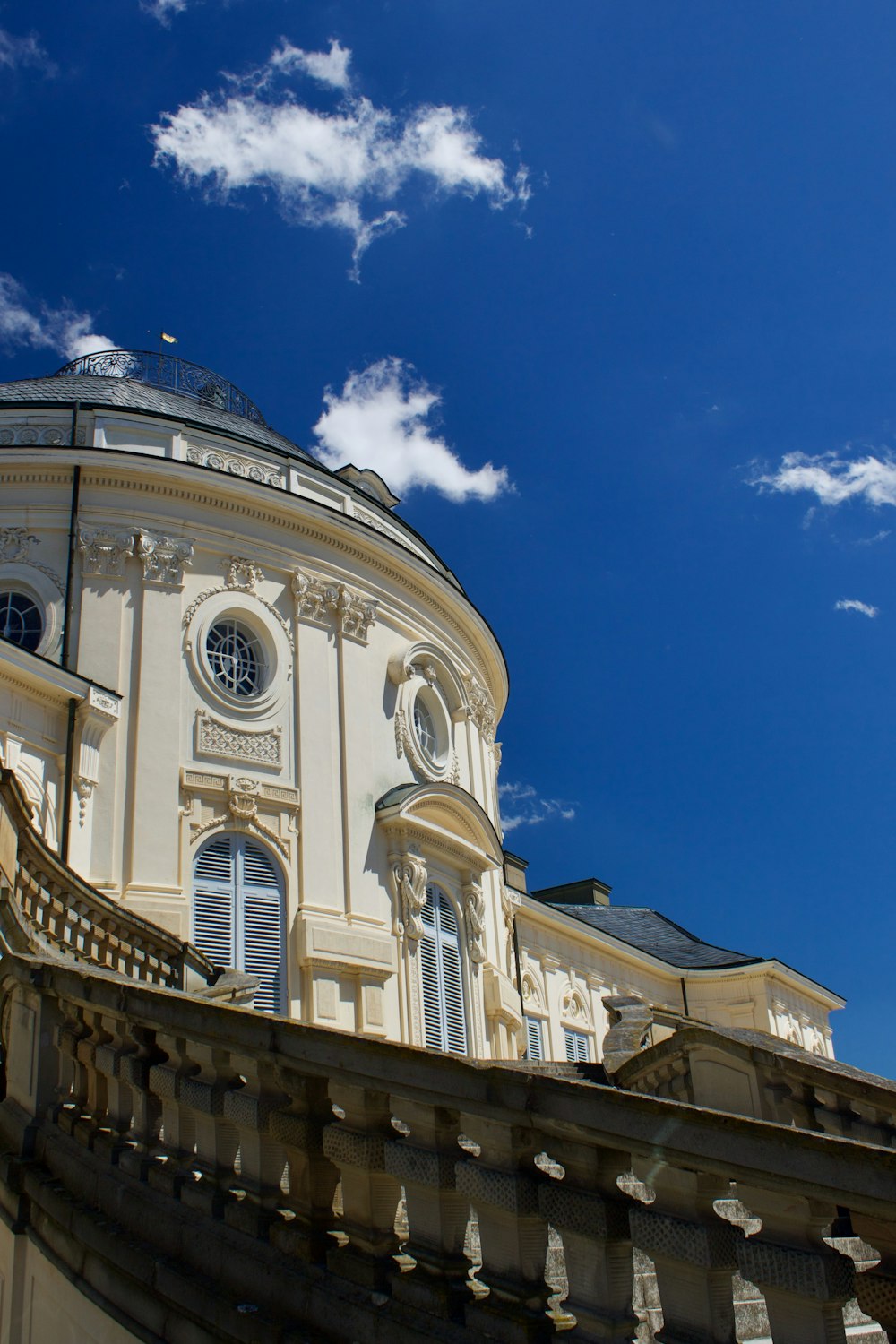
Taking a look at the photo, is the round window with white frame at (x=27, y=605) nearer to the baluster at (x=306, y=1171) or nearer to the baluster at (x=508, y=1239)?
the baluster at (x=306, y=1171)

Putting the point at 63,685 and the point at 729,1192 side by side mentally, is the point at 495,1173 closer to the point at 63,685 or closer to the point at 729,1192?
the point at 729,1192

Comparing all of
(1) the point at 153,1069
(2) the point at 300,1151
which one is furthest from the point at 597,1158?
(1) the point at 153,1069

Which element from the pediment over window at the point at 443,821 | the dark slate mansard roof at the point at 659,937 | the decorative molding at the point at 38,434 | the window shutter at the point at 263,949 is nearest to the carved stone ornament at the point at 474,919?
the pediment over window at the point at 443,821

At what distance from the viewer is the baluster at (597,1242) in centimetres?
307

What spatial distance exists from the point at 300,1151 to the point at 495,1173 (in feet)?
3.10

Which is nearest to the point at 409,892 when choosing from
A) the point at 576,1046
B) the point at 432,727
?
the point at 432,727

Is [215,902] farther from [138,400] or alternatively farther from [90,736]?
[138,400]

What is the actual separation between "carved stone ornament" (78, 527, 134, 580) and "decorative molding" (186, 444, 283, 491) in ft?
6.40

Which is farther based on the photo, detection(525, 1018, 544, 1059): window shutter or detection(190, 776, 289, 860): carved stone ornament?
detection(525, 1018, 544, 1059): window shutter

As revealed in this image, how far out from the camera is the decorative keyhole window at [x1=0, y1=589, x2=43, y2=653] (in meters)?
18.4

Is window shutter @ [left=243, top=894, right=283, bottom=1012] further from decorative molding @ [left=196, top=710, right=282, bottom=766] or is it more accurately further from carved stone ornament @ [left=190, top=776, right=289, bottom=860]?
decorative molding @ [left=196, top=710, right=282, bottom=766]

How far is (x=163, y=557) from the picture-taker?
62.9ft

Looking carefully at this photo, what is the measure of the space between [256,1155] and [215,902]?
14.0 m

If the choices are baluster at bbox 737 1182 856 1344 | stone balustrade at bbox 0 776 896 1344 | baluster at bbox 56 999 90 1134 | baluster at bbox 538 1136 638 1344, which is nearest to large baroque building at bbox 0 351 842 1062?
baluster at bbox 56 999 90 1134
